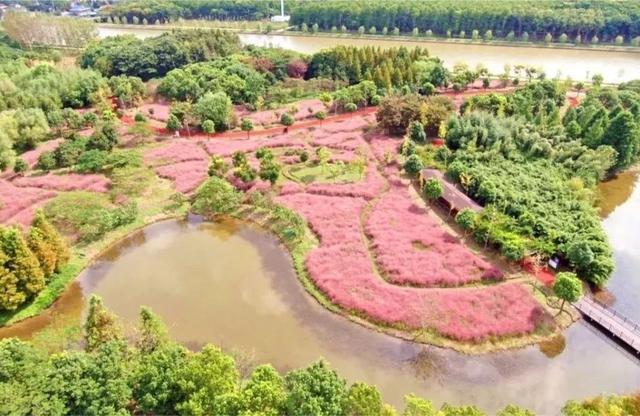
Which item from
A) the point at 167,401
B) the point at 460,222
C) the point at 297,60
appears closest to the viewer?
the point at 167,401

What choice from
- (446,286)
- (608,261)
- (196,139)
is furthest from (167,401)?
(196,139)

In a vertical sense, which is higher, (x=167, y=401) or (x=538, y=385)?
(x=167, y=401)

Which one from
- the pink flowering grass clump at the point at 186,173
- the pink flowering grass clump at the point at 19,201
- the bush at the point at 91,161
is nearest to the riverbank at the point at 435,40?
the pink flowering grass clump at the point at 186,173

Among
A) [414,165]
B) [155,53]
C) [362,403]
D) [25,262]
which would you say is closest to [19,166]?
[25,262]

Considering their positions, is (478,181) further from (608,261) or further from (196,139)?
(196,139)

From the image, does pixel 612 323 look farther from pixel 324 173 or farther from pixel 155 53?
pixel 155 53

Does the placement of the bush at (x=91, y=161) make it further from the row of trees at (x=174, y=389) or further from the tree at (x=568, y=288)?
the tree at (x=568, y=288)

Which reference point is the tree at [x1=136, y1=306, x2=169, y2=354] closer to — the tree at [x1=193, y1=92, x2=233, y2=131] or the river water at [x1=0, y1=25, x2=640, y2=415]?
the river water at [x1=0, y1=25, x2=640, y2=415]
